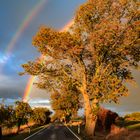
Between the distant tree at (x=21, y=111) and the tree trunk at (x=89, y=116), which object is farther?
the distant tree at (x=21, y=111)

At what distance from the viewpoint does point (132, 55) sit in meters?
42.2

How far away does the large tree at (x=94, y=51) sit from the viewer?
127 ft

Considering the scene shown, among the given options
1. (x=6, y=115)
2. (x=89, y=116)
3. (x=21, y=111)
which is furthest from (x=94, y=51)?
(x=21, y=111)

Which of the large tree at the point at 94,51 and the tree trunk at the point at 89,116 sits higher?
the large tree at the point at 94,51

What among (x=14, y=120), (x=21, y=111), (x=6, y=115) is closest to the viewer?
(x=6, y=115)

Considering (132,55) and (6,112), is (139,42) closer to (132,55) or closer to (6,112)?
(132,55)

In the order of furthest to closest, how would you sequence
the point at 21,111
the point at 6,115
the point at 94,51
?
the point at 21,111 < the point at 6,115 < the point at 94,51

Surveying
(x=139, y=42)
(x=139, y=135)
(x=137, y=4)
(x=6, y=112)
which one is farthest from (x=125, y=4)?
(x=6, y=112)

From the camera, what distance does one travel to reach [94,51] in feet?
133

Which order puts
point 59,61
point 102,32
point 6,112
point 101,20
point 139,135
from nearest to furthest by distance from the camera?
point 139,135
point 102,32
point 101,20
point 59,61
point 6,112

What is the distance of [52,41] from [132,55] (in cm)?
1039

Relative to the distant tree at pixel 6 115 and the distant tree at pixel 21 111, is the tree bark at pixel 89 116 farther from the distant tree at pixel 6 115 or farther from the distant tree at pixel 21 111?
the distant tree at pixel 21 111

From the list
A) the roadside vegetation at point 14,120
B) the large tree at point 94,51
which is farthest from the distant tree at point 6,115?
the large tree at point 94,51

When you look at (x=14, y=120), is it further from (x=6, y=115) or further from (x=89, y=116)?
(x=89, y=116)
